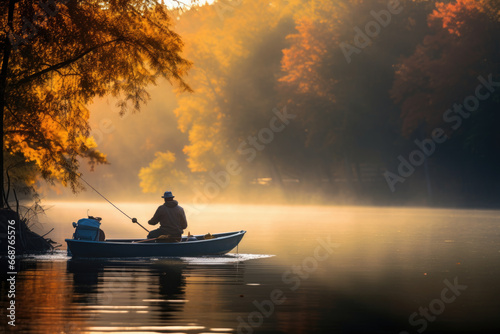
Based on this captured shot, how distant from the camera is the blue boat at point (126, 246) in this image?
80.4 ft

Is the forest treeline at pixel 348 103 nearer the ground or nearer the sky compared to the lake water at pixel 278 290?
nearer the sky

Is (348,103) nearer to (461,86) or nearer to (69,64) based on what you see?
(461,86)

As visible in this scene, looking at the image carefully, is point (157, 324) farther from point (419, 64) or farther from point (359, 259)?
point (419, 64)

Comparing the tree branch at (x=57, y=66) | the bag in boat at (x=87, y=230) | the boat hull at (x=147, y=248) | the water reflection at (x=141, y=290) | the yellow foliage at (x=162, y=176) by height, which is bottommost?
the water reflection at (x=141, y=290)

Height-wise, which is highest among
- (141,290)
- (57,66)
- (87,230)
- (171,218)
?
(57,66)

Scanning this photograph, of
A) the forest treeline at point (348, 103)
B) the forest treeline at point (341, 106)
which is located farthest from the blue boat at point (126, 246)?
the forest treeline at point (348, 103)

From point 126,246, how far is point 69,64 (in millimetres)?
5623

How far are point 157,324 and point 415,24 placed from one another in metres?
59.8

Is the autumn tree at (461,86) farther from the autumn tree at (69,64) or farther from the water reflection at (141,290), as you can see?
the water reflection at (141,290)

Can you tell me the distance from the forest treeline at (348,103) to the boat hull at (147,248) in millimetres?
37802

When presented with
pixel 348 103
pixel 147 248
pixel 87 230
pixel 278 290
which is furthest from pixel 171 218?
pixel 348 103

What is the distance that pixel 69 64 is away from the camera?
86.9 ft

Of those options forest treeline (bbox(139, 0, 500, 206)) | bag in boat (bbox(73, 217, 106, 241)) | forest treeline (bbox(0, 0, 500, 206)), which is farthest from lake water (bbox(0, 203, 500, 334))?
forest treeline (bbox(139, 0, 500, 206))

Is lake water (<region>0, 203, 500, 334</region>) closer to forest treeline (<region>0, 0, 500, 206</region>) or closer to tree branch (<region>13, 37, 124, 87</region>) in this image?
tree branch (<region>13, 37, 124, 87</region>)
